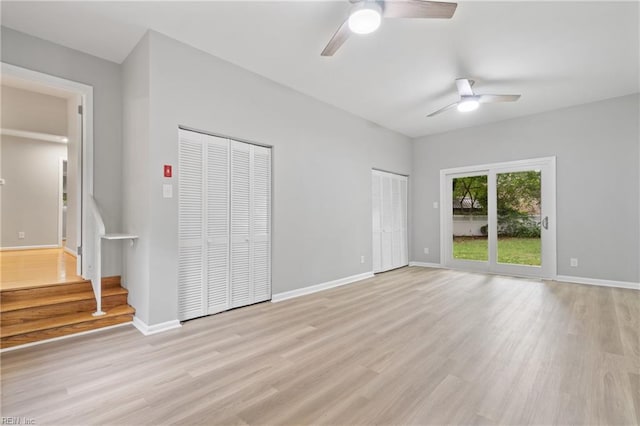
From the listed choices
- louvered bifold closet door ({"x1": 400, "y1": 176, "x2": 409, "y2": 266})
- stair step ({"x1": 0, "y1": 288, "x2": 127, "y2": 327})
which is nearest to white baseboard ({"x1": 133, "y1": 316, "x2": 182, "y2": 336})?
stair step ({"x1": 0, "y1": 288, "x2": 127, "y2": 327})

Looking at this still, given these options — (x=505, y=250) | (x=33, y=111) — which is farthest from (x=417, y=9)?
(x=33, y=111)

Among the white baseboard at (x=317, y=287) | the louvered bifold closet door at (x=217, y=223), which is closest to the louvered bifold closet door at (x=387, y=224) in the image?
the white baseboard at (x=317, y=287)

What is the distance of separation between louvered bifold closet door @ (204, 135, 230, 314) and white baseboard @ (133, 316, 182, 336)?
0.42 m

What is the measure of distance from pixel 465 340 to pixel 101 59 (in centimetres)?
486

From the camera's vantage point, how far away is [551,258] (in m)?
5.14

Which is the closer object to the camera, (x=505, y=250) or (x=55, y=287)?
(x=55, y=287)

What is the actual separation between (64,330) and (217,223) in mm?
1653

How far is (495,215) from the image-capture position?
5.73m

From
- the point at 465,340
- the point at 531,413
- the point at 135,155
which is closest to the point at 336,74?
the point at 135,155

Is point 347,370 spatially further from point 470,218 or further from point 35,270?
A: point 470,218

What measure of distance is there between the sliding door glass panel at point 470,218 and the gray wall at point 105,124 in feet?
19.7

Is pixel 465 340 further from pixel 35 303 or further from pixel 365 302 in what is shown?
pixel 35 303

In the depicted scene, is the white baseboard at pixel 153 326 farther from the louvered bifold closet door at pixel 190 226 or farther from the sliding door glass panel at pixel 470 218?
the sliding door glass panel at pixel 470 218

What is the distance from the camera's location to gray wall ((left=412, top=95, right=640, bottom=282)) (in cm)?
450
